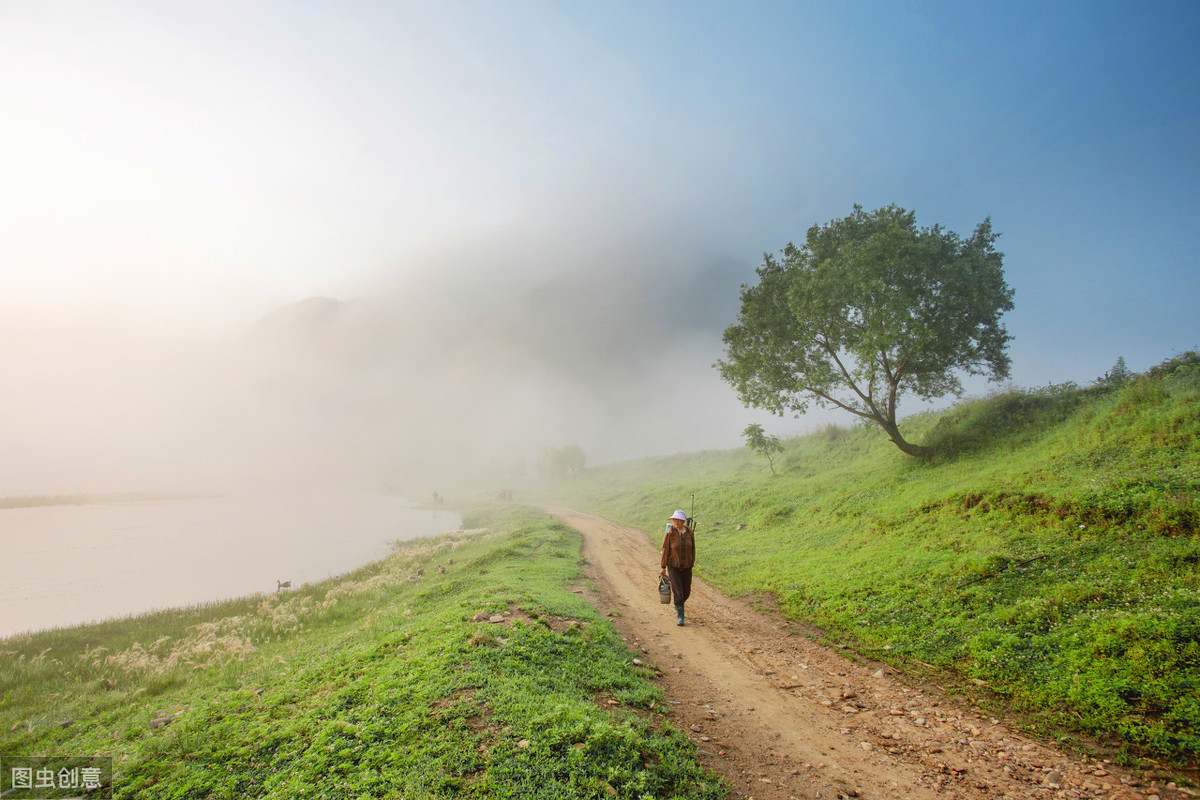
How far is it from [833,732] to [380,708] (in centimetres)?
741

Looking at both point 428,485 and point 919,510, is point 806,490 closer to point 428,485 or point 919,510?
point 919,510

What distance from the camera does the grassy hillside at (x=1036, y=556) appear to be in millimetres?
7277

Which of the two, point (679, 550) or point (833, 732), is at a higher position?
point (679, 550)

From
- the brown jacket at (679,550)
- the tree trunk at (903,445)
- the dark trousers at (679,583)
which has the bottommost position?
the dark trousers at (679,583)

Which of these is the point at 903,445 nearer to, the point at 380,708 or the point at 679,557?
the point at 679,557

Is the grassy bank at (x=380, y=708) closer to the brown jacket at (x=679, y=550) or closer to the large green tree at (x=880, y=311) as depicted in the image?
the brown jacket at (x=679, y=550)

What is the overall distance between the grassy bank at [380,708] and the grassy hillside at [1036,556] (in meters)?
6.51

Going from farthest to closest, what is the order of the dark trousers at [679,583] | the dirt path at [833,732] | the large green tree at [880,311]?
the large green tree at [880,311] < the dark trousers at [679,583] < the dirt path at [833,732]

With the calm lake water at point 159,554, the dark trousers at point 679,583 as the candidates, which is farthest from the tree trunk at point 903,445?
the calm lake water at point 159,554

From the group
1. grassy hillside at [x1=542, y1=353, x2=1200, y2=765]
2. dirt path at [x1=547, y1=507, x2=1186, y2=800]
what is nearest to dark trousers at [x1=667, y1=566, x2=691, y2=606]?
dirt path at [x1=547, y1=507, x2=1186, y2=800]

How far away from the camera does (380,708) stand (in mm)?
7129

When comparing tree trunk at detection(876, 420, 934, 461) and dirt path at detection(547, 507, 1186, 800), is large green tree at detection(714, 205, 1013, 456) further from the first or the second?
dirt path at detection(547, 507, 1186, 800)

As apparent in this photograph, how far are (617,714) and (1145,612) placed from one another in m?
10.2

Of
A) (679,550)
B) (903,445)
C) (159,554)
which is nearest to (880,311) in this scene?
(903,445)
